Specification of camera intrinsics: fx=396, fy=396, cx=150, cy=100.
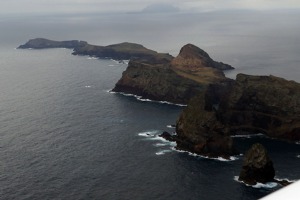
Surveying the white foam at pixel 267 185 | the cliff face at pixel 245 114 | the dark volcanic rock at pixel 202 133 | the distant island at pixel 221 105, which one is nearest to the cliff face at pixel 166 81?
the distant island at pixel 221 105

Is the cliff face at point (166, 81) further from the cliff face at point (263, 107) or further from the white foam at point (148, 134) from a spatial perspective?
the white foam at point (148, 134)

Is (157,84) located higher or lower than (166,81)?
lower

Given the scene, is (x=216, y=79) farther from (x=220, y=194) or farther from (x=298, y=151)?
(x=220, y=194)

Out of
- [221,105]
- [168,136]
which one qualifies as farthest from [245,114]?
[168,136]

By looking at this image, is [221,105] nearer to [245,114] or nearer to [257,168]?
[245,114]

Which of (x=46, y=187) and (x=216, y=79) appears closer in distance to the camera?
(x=46, y=187)

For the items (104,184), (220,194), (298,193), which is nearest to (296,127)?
(220,194)

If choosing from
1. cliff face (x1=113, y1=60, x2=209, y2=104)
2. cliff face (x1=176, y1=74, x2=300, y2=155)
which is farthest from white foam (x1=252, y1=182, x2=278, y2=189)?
cliff face (x1=113, y1=60, x2=209, y2=104)
